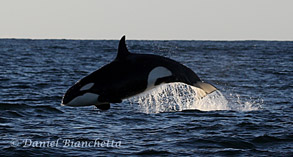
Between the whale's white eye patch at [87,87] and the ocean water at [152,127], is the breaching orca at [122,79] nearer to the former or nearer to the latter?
the whale's white eye patch at [87,87]

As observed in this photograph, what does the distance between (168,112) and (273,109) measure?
3517mm

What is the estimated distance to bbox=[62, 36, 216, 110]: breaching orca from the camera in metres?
9.04

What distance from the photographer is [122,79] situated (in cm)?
933

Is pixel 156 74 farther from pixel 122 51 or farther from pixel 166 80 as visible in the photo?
pixel 122 51

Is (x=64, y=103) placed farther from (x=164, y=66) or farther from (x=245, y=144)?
(x=245, y=144)

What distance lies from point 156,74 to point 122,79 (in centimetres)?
77

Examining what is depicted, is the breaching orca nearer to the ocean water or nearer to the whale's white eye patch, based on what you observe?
the whale's white eye patch

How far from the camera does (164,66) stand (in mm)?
10227

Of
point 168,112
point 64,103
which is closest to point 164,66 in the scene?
point 64,103

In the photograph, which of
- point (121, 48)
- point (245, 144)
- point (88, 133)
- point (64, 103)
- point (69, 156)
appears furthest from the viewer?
point (88, 133)

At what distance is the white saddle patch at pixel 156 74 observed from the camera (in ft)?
31.7

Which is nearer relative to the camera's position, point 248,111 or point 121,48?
point 121,48

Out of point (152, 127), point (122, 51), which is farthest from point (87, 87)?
point (152, 127)

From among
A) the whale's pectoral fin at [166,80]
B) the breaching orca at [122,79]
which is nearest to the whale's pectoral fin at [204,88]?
the breaching orca at [122,79]
